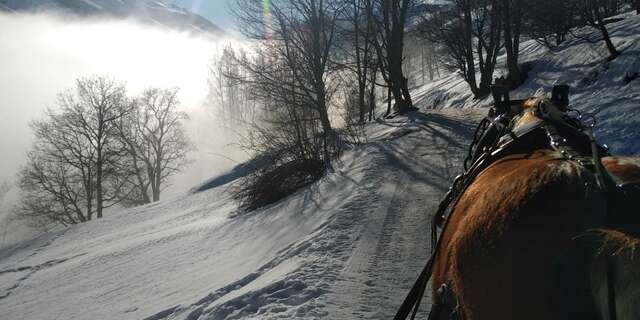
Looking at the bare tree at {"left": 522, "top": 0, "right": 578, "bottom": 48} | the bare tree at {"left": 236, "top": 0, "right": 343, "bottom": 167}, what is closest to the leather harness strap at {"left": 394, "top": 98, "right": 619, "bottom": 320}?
the bare tree at {"left": 236, "top": 0, "right": 343, "bottom": 167}

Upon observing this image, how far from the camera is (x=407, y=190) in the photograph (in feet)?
20.5

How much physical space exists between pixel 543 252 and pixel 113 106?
39854 mm

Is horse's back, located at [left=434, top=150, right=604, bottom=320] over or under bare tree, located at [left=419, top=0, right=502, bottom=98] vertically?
under

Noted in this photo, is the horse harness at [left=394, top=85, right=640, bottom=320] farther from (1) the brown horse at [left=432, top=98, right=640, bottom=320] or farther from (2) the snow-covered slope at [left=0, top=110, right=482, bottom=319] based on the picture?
(2) the snow-covered slope at [left=0, top=110, right=482, bottom=319]

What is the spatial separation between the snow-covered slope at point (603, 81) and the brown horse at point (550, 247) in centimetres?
631

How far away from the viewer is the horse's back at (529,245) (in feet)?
3.45

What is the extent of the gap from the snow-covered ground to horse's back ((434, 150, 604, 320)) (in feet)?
6.47

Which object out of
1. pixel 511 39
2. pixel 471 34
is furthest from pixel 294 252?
pixel 471 34

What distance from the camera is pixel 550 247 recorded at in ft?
3.59

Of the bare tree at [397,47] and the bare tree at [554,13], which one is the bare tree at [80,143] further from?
the bare tree at [554,13]

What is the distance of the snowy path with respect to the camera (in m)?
3.39

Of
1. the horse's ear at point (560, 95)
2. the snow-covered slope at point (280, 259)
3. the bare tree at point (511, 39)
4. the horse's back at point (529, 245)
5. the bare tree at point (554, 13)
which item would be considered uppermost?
the bare tree at point (554, 13)

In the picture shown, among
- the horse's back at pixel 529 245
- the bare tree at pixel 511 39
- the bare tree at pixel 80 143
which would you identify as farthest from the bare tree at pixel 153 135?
the horse's back at pixel 529 245

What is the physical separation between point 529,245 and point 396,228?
3782mm
